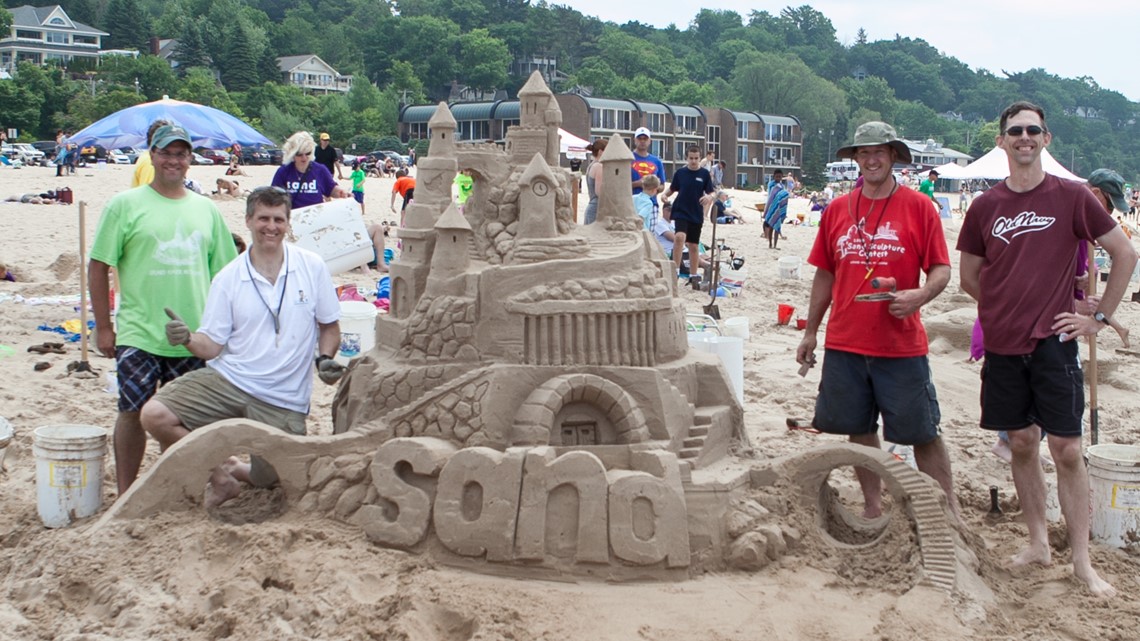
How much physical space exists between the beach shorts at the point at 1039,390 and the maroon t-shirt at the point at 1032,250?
0.19 ft

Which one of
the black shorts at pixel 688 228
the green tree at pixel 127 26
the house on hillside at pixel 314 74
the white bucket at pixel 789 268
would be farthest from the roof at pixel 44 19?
the black shorts at pixel 688 228

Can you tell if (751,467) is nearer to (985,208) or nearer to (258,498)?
(985,208)

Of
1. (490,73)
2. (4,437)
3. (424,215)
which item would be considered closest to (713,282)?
(424,215)

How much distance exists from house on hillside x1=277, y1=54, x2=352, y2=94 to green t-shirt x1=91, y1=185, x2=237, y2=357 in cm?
8157

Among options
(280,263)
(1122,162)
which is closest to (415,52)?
(1122,162)

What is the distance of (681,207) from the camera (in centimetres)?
1164

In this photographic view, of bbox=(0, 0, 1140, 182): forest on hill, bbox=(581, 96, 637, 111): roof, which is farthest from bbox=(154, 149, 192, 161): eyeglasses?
bbox=(581, 96, 637, 111): roof

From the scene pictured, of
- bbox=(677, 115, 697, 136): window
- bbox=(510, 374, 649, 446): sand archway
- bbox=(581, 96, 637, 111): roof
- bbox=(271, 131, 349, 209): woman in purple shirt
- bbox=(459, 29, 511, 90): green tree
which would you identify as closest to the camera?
bbox=(510, 374, 649, 446): sand archway

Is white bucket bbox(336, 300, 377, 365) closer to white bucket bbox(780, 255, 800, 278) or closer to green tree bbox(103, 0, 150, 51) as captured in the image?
white bucket bbox(780, 255, 800, 278)

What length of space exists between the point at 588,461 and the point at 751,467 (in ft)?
2.91

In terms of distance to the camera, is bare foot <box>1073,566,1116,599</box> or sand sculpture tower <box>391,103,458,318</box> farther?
sand sculpture tower <box>391,103,458,318</box>

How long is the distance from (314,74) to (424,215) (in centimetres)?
8433

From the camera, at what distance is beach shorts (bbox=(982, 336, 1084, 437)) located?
467 centimetres

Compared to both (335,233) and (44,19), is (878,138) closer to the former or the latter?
(335,233)
